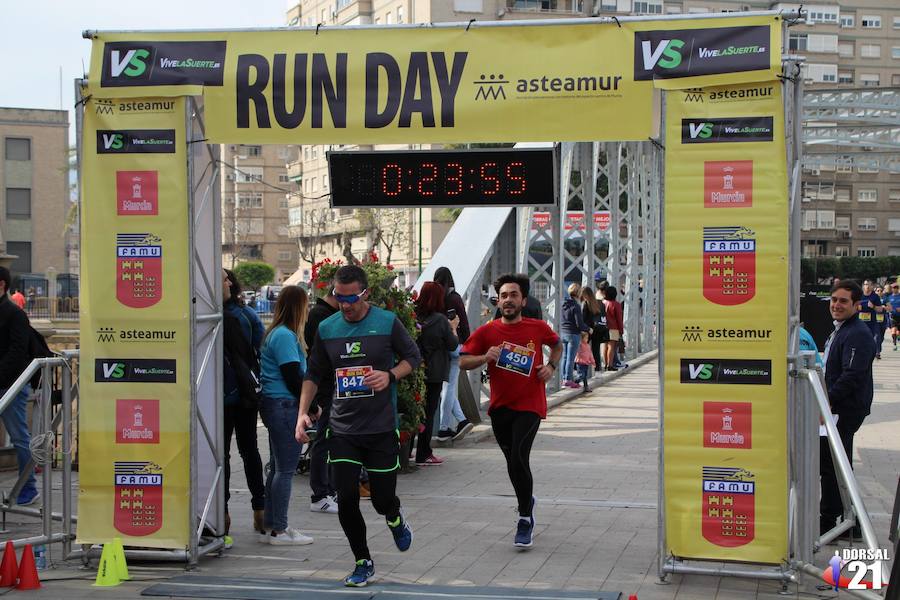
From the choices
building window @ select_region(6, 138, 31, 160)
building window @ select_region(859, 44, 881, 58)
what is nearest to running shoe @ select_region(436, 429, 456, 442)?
building window @ select_region(6, 138, 31, 160)

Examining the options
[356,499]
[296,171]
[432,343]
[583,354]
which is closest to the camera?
[356,499]

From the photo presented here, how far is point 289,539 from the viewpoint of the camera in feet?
28.4

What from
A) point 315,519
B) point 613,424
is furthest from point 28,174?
point 315,519

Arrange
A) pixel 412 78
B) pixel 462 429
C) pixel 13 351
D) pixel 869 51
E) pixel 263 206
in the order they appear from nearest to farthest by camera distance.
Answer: pixel 412 78 < pixel 13 351 < pixel 462 429 < pixel 869 51 < pixel 263 206

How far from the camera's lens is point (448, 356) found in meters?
12.3

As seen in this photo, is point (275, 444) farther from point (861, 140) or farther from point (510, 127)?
point (861, 140)

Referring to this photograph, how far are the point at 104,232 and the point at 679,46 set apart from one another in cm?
409

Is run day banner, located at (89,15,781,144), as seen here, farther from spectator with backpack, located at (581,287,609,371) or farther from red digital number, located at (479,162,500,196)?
spectator with backpack, located at (581,287,609,371)

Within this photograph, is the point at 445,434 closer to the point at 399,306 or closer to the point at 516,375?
the point at 399,306

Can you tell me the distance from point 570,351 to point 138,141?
1352 centimetres

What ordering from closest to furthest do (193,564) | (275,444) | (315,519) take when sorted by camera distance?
(193,564) < (275,444) < (315,519)

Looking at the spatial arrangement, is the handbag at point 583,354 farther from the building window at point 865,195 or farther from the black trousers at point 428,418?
the building window at point 865,195

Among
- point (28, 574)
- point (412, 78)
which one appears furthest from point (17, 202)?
point (412, 78)

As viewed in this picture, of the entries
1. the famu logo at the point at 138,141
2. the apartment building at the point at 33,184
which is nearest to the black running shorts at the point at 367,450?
the famu logo at the point at 138,141
